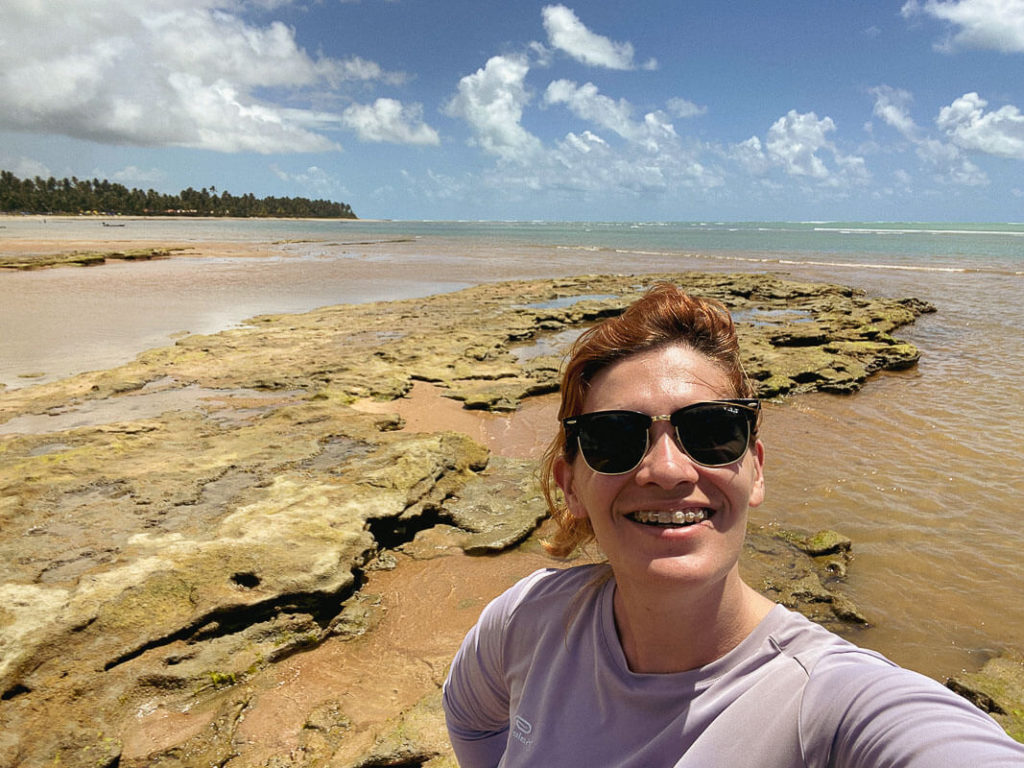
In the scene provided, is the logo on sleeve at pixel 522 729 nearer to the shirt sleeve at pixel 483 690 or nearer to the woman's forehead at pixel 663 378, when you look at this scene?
the shirt sleeve at pixel 483 690

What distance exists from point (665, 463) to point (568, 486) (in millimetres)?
412

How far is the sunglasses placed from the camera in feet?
4.83

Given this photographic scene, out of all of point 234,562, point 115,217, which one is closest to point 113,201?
point 115,217

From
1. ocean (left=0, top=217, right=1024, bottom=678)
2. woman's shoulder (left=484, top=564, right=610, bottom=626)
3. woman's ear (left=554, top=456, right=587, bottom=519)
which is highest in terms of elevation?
woman's ear (left=554, top=456, right=587, bottom=519)

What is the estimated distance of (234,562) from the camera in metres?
3.69

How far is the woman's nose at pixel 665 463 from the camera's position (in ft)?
4.62

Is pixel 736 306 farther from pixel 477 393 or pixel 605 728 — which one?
pixel 605 728

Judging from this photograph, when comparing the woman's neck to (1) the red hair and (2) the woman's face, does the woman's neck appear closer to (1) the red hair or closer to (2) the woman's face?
(2) the woman's face

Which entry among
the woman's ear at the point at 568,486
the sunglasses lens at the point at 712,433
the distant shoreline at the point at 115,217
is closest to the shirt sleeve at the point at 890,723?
the sunglasses lens at the point at 712,433

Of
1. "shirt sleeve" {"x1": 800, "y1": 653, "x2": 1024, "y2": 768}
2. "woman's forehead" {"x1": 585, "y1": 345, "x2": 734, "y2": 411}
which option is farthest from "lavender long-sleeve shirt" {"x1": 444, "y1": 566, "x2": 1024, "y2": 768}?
"woman's forehead" {"x1": 585, "y1": 345, "x2": 734, "y2": 411}

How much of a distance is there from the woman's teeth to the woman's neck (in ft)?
0.45

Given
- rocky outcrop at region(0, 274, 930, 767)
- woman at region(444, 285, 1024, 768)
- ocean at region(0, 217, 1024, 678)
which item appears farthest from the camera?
ocean at region(0, 217, 1024, 678)

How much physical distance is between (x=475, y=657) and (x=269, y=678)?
2094mm

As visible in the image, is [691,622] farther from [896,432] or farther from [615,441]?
[896,432]
